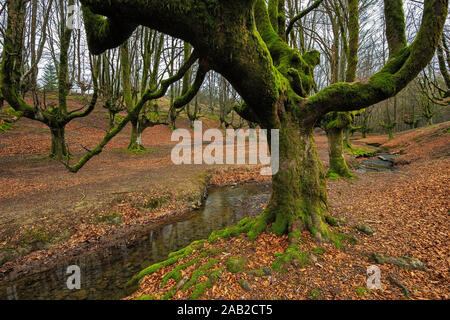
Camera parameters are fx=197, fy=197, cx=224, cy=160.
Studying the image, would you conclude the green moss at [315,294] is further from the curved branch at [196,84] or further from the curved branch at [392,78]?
the curved branch at [196,84]

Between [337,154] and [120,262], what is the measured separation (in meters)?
9.80

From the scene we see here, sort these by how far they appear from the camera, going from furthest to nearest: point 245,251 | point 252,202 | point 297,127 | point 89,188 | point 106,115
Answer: point 106,115 → point 252,202 → point 89,188 → point 297,127 → point 245,251

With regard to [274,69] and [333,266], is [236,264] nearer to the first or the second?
[333,266]

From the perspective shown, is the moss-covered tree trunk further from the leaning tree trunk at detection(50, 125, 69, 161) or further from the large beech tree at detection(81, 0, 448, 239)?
the leaning tree trunk at detection(50, 125, 69, 161)

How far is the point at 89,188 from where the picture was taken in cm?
819

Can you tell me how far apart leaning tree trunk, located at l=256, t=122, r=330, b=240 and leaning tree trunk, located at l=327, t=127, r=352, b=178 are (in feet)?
20.5

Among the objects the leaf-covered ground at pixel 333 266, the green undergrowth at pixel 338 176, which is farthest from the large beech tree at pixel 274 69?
the green undergrowth at pixel 338 176

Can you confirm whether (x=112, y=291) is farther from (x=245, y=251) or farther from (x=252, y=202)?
(x=252, y=202)

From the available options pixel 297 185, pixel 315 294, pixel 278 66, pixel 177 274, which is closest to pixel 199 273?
pixel 177 274

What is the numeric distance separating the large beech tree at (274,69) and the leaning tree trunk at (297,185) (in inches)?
0.8

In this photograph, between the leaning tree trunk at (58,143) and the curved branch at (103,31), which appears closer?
the curved branch at (103,31)

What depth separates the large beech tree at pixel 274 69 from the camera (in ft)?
7.48
